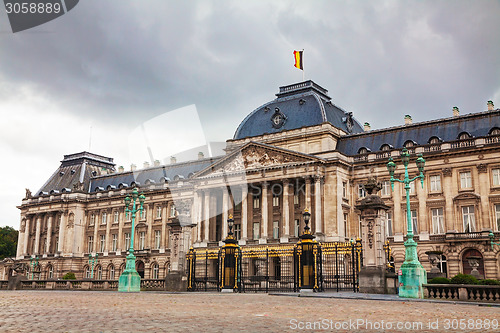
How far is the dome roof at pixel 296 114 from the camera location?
63.8m

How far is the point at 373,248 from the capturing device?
27.3m

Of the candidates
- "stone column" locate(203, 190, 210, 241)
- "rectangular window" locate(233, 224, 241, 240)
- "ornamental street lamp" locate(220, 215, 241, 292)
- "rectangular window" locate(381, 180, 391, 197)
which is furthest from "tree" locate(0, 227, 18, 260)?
"ornamental street lamp" locate(220, 215, 241, 292)

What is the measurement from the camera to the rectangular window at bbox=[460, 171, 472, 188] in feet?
174

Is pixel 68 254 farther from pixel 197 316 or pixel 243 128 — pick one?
pixel 197 316

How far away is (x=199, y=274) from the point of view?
5547cm

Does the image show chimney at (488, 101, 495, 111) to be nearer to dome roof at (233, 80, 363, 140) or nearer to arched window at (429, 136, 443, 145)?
arched window at (429, 136, 443, 145)

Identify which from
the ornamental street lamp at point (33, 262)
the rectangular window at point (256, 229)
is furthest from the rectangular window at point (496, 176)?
the ornamental street lamp at point (33, 262)

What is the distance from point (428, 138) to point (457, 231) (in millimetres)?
10740

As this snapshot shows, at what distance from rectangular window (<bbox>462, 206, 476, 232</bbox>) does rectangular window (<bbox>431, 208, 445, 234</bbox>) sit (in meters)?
2.29

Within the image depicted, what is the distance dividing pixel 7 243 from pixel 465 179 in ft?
301

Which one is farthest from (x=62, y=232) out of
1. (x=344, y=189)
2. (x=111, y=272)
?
(x=344, y=189)

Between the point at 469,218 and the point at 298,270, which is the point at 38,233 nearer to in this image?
the point at 298,270

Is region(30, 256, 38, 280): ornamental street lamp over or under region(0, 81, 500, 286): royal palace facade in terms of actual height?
under

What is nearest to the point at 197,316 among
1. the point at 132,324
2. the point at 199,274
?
the point at 132,324
